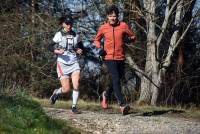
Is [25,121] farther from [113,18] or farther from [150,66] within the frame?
[150,66]

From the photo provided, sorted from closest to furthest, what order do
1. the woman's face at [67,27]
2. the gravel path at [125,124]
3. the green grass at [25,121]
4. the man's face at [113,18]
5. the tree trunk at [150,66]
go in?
the green grass at [25,121] < the gravel path at [125,124] < the man's face at [113,18] < the woman's face at [67,27] < the tree trunk at [150,66]

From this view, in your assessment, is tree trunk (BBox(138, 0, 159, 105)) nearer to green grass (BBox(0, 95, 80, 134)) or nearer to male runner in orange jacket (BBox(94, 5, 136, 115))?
male runner in orange jacket (BBox(94, 5, 136, 115))

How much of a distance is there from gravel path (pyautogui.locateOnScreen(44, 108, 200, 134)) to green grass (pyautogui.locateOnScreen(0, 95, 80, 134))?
0.47 m

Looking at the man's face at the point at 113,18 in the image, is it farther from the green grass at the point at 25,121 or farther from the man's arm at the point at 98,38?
the green grass at the point at 25,121

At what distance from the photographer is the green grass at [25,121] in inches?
330

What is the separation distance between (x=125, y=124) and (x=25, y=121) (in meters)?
1.93

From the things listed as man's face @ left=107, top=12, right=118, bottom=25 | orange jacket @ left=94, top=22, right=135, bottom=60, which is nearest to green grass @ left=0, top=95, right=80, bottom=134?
orange jacket @ left=94, top=22, right=135, bottom=60

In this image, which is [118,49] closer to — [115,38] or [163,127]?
[115,38]

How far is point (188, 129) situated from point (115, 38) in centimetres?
222

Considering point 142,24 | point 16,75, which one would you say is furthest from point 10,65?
point 142,24

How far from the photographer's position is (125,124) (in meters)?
10.0

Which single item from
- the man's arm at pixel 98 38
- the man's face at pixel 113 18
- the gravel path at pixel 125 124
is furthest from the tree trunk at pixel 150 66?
the gravel path at pixel 125 124

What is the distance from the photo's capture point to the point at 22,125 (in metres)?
8.57

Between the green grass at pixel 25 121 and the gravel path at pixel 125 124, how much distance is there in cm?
47
